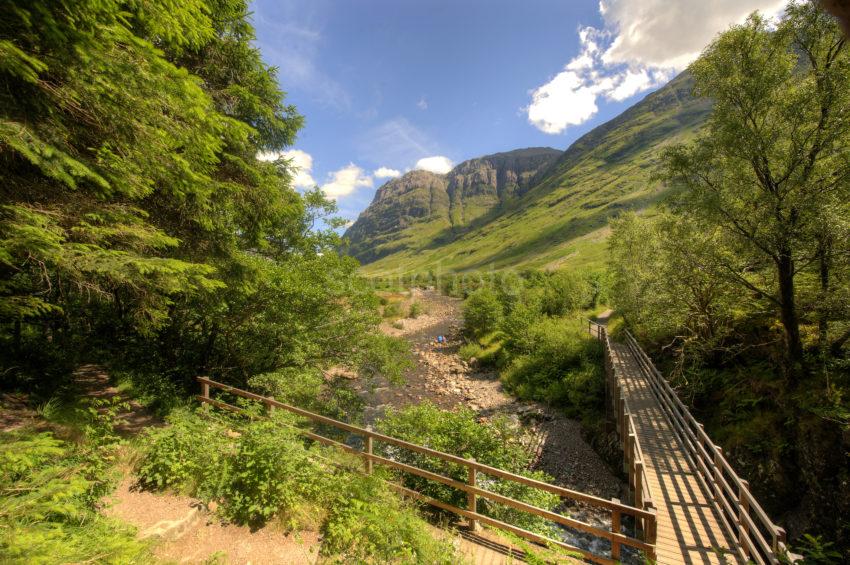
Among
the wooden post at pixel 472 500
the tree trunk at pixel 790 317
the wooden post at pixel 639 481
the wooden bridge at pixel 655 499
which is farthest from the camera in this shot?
the tree trunk at pixel 790 317

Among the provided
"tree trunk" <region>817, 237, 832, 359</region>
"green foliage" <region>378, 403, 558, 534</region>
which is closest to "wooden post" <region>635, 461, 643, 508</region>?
"green foliage" <region>378, 403, 558, 534</region>

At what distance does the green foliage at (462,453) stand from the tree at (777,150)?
27.5ft

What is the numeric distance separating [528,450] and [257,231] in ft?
48.7

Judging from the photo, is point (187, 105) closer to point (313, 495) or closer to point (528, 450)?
point (313, 495)

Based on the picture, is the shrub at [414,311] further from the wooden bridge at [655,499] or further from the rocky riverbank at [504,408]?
the wooden bridge at [655,499]

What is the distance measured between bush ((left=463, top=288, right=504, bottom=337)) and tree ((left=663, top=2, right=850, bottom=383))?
23.6 m

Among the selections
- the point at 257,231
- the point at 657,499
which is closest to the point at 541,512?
the point at 657,499

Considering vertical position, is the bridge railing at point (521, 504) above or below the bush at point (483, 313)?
below

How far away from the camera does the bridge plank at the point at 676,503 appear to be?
7215 mm

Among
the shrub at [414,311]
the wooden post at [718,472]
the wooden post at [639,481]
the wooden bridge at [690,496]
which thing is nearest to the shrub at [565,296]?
the wooden bridge at [690,496]

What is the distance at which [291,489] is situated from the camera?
556 centimetres

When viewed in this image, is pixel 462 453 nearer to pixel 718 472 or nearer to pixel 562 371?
pixel 718 472

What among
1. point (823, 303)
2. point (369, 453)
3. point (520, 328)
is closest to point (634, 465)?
point (369, 453)

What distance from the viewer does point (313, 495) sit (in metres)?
5.77
